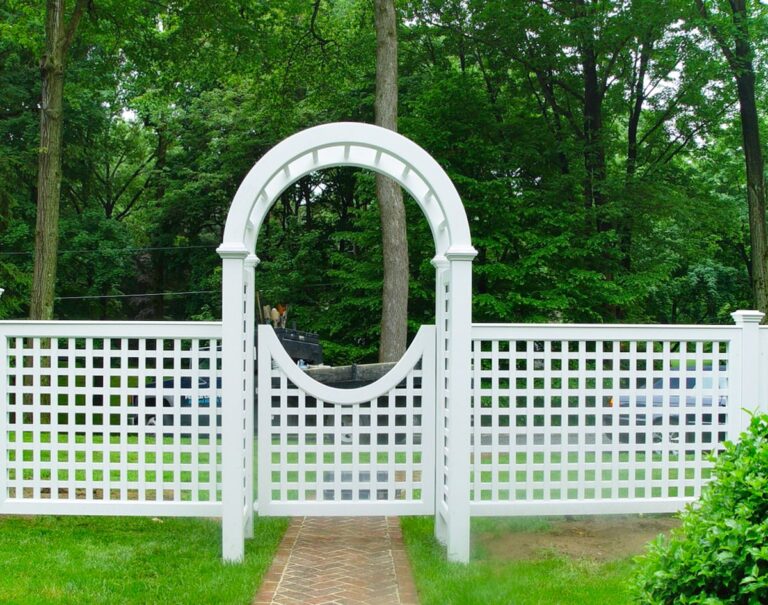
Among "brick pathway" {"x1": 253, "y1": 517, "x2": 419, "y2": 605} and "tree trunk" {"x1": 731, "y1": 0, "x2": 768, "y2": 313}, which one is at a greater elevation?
"tree trunk" {"x1": 731, "y1": 0, "x2": 768, "y2": 313}

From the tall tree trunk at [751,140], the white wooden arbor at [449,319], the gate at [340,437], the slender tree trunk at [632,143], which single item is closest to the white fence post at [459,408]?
the white wooden arbor at [449,319]

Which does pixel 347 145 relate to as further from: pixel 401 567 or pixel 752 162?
pixel 752 162

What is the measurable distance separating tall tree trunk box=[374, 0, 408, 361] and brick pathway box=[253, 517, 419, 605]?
517 centimetres

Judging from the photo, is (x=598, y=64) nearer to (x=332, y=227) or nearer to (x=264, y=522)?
(x=332, y=227)

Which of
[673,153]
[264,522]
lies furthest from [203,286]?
[264,522]

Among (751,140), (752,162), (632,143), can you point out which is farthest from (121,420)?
(632,143)

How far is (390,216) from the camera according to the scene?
1041cm

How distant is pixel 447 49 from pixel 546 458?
12.9 meters

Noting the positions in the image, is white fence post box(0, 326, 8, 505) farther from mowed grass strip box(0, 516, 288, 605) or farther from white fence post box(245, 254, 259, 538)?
white fence post box(245, 254, 259, 538)

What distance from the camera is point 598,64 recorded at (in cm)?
1529

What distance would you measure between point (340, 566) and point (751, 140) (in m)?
10.4

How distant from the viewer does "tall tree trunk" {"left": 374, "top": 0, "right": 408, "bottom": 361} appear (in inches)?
404

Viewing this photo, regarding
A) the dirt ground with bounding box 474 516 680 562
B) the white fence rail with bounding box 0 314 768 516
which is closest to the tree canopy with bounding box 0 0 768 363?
the white fence rail with bounding box 0 314 768 516

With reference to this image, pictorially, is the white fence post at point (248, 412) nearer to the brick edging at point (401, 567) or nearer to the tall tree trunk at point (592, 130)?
the brick edging at point (401, 567)
